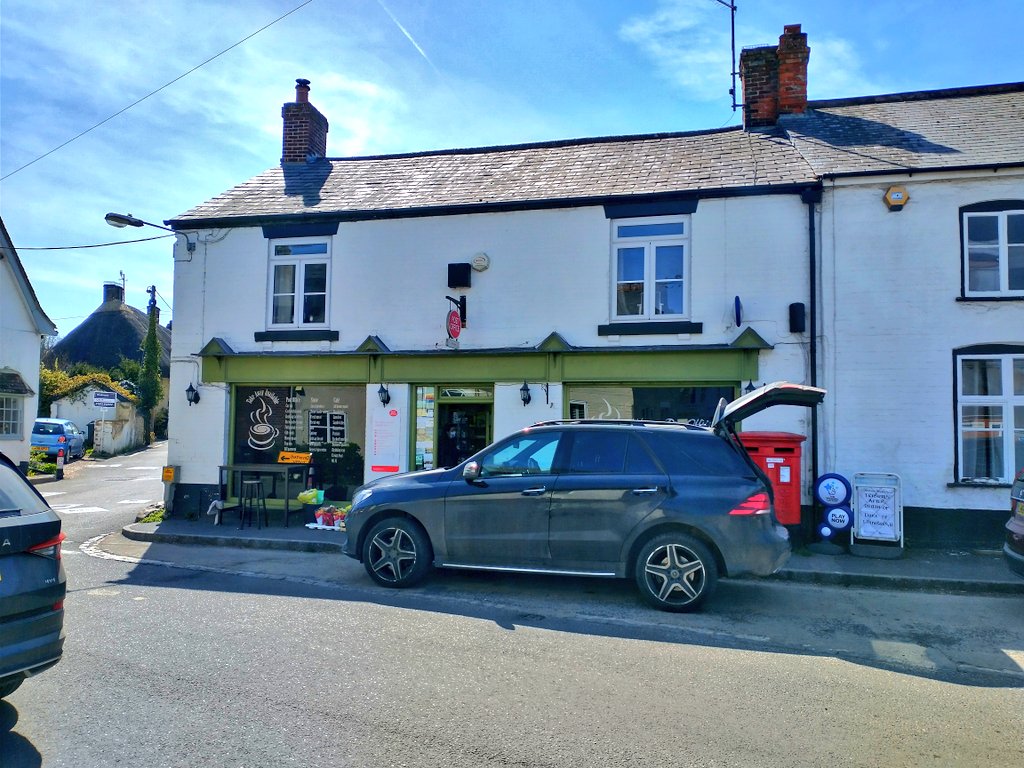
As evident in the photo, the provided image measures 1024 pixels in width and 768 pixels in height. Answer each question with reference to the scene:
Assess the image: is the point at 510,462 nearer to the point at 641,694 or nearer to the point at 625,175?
the point at 641,694

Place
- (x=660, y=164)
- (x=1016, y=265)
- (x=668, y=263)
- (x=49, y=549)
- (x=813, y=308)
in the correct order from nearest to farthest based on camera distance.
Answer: (x=49, y=549) → (x=1016, y=265) → (x=813, y=308) → (x=668, y=263) → (x=660, y=164)

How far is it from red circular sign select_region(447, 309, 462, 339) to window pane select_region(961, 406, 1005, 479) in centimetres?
738

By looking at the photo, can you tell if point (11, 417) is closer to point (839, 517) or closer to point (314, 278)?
point (314, 278)

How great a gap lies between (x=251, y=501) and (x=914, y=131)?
12.4 meters

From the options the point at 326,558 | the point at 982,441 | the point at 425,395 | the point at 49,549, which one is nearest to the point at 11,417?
the point at 425,395

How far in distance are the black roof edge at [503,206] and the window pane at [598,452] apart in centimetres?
535

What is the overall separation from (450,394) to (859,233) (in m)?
6.64

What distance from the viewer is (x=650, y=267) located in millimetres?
11508

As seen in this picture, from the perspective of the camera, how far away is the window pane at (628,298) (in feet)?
37.9

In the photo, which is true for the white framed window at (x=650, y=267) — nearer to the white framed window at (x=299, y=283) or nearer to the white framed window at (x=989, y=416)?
the white framed window at (x=989, y=416)

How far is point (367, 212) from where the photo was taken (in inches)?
493

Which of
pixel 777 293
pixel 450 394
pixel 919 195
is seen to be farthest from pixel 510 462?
pixel 919 195

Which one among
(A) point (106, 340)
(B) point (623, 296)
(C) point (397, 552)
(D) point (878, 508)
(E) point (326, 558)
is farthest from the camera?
(A) point (106, 340)

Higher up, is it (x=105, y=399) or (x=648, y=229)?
(x=648, y=229)
